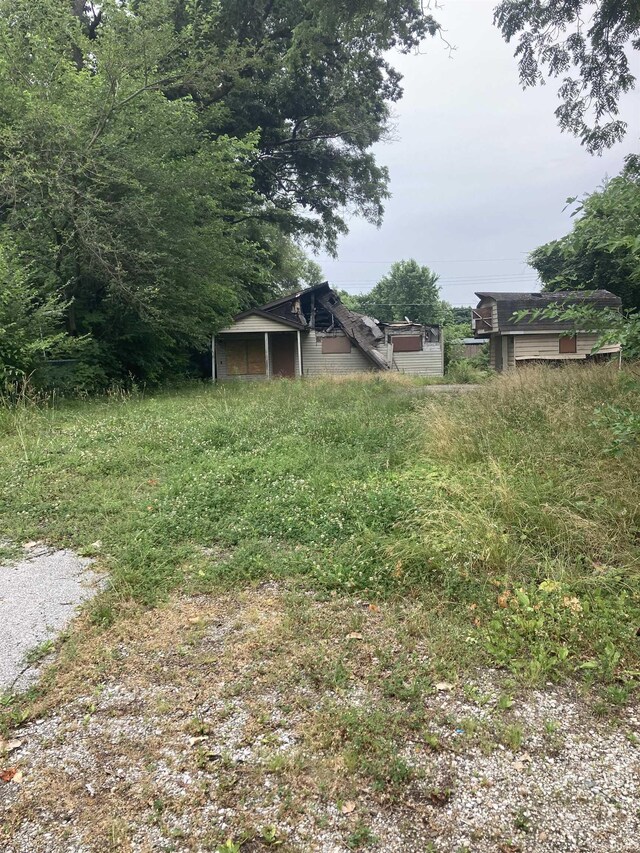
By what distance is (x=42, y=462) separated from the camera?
5477 millimetres

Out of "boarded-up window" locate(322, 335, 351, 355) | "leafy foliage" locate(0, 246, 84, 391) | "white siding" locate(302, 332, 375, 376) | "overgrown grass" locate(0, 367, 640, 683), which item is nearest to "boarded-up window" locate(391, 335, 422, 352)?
"white siding" locate(302, 332, 375, 376)

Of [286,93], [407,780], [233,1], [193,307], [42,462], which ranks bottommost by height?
[407,780]

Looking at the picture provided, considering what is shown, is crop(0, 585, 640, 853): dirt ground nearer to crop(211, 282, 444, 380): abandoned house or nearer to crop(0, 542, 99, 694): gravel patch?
crop(0, 542, 99, 694): gravel patch

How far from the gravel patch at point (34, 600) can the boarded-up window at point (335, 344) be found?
2072 cm

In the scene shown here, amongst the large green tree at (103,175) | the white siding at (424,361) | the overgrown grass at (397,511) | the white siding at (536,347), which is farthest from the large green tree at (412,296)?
the overgrown grass at (397,511)

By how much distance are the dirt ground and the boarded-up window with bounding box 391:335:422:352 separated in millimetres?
23229

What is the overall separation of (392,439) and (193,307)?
951 cm

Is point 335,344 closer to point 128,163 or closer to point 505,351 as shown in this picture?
point 505,351

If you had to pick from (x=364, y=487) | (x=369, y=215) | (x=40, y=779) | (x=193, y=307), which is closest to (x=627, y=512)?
(x=364, y=487)

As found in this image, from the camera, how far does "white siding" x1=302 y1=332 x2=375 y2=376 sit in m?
23.8

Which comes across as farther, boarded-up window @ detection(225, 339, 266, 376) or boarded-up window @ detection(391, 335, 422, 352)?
boarded-up window @ detection(391, 335, 422, 352)

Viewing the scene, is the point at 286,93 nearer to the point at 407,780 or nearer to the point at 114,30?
the point at 114,30

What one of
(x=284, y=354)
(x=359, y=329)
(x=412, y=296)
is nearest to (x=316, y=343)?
(x=284, y=354)


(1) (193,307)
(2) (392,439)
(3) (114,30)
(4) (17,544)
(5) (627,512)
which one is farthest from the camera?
(1) (193,307)
